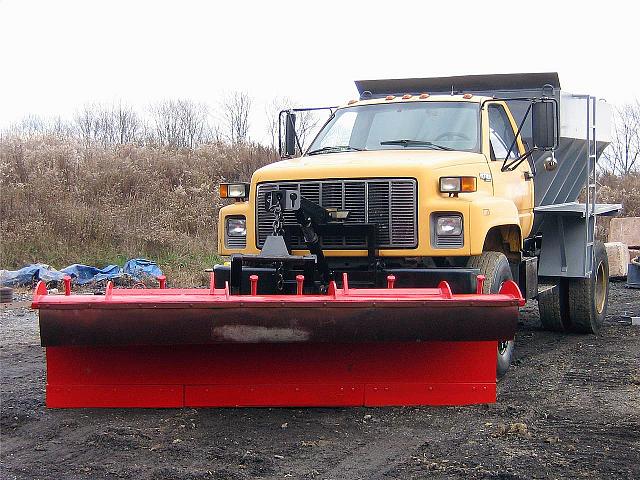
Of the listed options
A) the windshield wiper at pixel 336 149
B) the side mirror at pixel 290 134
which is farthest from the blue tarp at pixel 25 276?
the windshield wiper at pixel 336 149

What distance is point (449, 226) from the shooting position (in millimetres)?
6816

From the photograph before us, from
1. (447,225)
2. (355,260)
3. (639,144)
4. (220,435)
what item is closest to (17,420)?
(220,435)

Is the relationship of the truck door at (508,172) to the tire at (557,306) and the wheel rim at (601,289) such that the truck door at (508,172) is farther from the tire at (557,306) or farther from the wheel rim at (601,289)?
the wheel rim at (601,289)

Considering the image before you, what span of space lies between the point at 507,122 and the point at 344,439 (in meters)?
4.33

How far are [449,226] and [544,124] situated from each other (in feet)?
5.53

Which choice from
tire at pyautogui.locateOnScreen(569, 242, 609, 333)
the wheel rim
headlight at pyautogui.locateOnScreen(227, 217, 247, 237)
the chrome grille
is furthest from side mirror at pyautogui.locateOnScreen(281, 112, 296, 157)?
the wheel rim

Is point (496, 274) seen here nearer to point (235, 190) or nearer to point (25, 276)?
point (235, 190)

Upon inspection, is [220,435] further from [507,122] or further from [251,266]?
[507,122]

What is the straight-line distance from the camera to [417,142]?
26.2ft

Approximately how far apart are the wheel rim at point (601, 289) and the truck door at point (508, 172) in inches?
93.7

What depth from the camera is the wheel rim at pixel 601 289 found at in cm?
1090

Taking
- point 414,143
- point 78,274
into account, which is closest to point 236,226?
point 414,143

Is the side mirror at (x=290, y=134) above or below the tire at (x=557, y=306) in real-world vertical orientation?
above

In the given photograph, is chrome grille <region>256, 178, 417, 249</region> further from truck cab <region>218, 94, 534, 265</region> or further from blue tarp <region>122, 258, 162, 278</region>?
blue tarp <region>122, 258, 162, 278</region>
